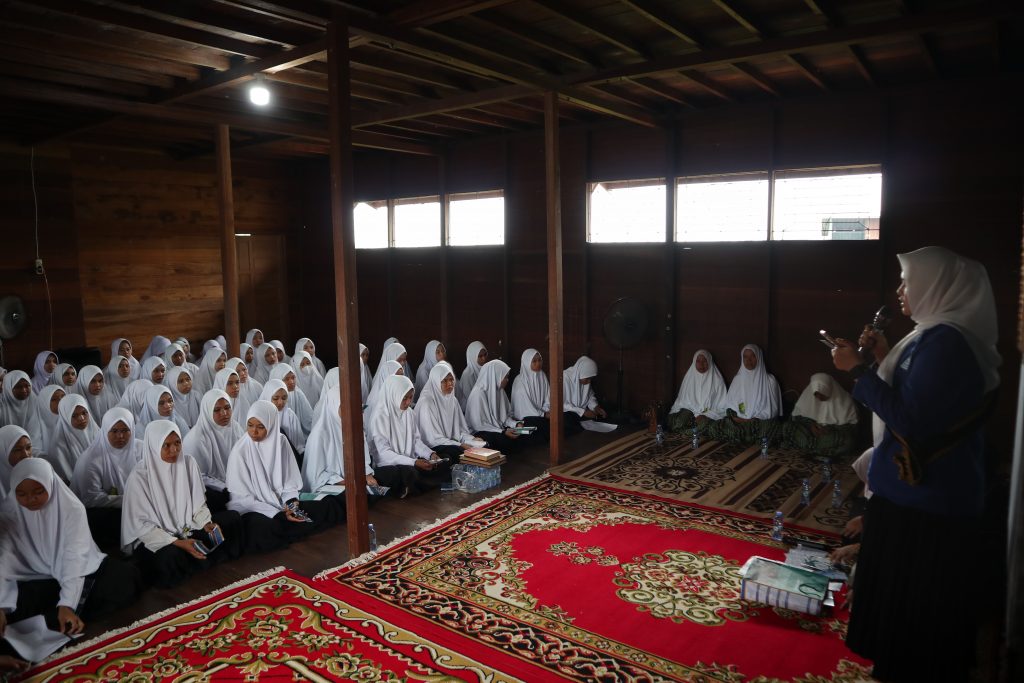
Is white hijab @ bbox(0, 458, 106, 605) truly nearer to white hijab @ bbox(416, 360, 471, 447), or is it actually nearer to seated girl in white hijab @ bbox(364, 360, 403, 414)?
white hijab @ bbox(416, 360, 471, 447)

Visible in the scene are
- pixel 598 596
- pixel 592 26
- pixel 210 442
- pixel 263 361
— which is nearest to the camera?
pixel 598 596

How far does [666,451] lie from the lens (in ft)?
27.0

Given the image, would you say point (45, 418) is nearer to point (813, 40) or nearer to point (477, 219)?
point (477, 219)

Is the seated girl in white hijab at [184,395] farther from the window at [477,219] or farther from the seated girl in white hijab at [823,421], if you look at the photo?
the seated girl in white hijab at [823,421]

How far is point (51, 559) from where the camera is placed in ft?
15.1

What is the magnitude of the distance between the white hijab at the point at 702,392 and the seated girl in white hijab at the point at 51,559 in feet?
22.5

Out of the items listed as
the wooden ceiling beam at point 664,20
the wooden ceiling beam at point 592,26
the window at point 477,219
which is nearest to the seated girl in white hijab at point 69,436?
the wooden ceiling beam at point 592,26

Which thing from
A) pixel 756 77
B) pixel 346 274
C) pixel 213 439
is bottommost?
pixel 213 439

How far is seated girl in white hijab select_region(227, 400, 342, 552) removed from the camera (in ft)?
18.8

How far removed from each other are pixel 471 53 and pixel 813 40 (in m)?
2.98

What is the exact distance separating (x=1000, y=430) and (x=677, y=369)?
12.6 ft

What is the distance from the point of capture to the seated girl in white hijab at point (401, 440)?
716 centimetres

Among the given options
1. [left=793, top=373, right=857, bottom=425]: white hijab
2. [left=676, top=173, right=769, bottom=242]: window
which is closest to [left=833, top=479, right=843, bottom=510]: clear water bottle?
[left=793, top=373, right=857, bottom=425]: white hijab

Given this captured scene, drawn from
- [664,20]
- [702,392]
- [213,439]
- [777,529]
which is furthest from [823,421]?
[213,439]
